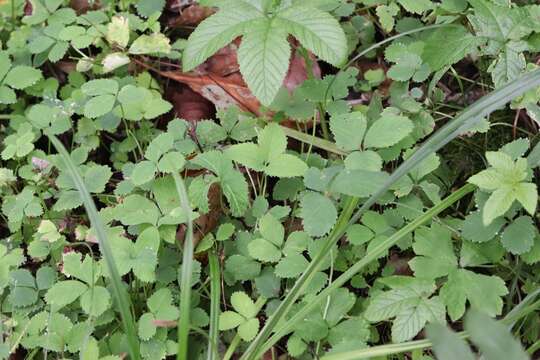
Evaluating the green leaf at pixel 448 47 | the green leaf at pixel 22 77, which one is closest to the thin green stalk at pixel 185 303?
the green leaf at pixel 448 47

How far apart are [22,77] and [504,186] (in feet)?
5.32

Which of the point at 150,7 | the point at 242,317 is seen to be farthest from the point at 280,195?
the point at 150,7

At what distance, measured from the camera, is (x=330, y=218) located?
161 centimetres

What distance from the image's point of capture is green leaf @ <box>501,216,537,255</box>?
1562mm

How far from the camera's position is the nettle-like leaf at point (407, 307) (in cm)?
152

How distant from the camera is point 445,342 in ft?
3.38

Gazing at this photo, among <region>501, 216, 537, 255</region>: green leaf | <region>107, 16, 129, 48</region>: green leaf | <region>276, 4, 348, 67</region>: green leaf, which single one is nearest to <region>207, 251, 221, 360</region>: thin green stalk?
<region>276, 4, 348, 67</region>: green leaf

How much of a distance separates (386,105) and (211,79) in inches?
25.3

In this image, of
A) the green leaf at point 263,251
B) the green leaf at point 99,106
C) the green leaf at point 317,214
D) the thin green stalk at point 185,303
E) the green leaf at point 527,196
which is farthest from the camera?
the green leaf at point 99,106

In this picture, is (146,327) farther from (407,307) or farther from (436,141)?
(436,141)

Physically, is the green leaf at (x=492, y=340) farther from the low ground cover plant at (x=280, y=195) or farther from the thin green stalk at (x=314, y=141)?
the thin green stalk at (x=314, y=141)

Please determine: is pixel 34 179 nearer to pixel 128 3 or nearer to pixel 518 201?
pixel 128 3

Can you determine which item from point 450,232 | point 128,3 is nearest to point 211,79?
point 128,3

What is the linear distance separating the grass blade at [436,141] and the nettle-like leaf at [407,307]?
0.66ft
